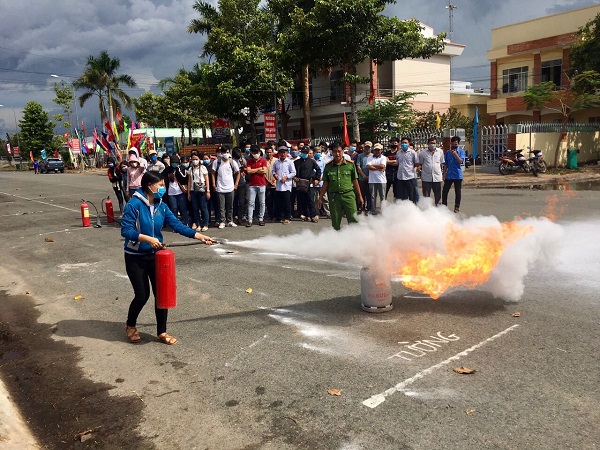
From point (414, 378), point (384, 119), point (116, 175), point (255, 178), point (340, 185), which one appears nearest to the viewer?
point (414, 378)

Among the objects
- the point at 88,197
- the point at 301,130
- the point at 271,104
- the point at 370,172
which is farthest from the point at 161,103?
the point at 370,172

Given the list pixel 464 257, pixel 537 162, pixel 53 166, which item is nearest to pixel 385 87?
pixel 537 162

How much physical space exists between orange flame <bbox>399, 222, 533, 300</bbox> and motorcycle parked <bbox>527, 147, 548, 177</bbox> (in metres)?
20.2

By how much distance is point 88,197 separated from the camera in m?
23.1

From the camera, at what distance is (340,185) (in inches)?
325

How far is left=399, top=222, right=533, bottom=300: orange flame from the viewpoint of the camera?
574 centimetres

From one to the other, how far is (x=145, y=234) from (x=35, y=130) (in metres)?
73.9

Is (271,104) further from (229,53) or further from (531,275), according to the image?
(531,275)

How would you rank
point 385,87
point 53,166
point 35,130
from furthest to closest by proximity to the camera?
point 35,130 < point 53,166 < point 385,87

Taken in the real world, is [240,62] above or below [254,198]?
above

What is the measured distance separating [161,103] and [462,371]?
50185mm

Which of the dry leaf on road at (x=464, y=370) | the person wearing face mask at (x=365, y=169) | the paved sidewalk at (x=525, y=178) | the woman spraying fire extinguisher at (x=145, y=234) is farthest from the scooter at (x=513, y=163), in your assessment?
the woman spraying fire extinguisher at (x=145, y=234)

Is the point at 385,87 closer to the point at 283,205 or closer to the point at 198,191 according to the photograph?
the point at 283,205

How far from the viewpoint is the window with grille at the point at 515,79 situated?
118ft
